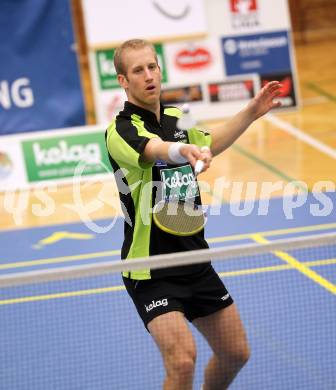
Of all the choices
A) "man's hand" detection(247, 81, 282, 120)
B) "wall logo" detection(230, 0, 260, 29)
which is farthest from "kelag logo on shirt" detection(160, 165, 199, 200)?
"wall logo" detection(230, 0, 260, 29)

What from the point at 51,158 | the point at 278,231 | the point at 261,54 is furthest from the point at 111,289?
the point at 261,54

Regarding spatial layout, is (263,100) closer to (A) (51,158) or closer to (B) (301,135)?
(A) (51,158)

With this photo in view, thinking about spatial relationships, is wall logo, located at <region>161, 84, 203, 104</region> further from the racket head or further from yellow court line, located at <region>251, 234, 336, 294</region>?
the racket head

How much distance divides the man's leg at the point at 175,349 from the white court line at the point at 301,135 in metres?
7.45

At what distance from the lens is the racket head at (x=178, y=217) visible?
455cm

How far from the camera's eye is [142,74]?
450cm

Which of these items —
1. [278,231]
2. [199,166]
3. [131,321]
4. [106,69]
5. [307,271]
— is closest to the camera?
[199,166]

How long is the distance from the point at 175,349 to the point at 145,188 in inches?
33.2

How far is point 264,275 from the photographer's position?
7754 mm

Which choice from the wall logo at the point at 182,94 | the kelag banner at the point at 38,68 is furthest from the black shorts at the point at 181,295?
the wall logo at the point at 182,94

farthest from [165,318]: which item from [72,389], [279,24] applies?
[279,24]

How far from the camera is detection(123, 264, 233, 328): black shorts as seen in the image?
451 centimetres

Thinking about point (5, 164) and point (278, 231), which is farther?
point (5, 164)

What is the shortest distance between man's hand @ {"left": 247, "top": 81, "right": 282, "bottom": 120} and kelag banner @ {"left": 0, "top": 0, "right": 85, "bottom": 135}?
7.53 meters
